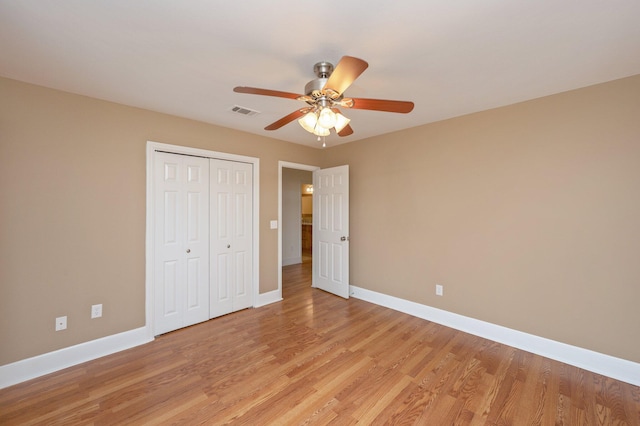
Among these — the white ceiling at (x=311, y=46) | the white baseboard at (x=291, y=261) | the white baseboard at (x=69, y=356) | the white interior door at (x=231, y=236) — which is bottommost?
the white baseboard at (x=69, y=356)

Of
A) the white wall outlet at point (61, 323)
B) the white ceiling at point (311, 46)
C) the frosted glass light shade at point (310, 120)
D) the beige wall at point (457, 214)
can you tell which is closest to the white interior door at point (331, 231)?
the beige wall at point (457, 214)

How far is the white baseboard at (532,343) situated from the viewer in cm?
216

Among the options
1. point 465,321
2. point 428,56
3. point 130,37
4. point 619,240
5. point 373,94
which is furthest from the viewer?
point 465,321

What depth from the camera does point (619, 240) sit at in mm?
2199

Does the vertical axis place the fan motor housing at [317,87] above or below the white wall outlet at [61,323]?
above

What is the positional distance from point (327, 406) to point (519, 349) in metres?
2.14

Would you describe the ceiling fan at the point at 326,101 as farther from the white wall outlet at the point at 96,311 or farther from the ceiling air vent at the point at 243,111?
the white wall outlet at the point at 96,311

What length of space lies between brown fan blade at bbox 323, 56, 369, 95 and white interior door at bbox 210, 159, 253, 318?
7.56ft

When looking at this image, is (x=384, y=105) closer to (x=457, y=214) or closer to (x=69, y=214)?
(x=457, y=214)

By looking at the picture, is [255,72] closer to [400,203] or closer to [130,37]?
[130,37]

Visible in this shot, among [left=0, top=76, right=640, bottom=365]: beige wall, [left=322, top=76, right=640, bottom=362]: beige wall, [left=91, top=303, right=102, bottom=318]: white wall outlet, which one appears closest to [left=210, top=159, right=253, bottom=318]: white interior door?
[left=0, top=76, right=640, bottom=365]: beige wall

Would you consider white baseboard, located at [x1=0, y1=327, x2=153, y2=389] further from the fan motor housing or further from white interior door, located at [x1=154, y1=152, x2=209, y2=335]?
the fan motor housing

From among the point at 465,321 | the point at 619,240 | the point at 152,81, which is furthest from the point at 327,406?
the point at 152,81

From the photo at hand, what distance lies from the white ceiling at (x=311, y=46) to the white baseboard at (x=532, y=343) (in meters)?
2.42
